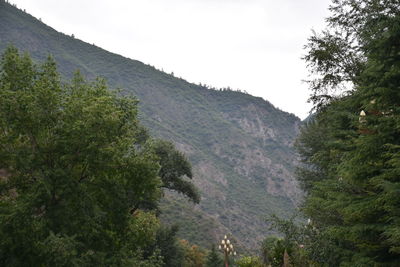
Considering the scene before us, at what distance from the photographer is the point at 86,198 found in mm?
11570

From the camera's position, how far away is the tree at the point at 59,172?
34.3ft

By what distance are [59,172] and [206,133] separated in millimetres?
137557

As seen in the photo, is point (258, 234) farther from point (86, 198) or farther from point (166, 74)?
point (166, 74)

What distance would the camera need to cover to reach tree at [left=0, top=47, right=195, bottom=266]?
10.4 m

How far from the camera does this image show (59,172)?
36.0 feet

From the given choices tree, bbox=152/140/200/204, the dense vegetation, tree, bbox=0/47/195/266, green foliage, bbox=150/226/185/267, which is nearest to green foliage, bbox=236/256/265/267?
the dense vegetation

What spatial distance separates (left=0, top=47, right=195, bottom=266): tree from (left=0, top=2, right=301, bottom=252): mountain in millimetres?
53627

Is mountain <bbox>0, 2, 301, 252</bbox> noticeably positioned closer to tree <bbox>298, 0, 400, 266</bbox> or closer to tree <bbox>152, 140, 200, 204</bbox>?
tree <bbox>152, 140, 200, 204</bbox>

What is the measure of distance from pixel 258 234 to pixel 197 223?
24.9 m

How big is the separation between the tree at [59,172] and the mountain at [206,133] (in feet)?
176

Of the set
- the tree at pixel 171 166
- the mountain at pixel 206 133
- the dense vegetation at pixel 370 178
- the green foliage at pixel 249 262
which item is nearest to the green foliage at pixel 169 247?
the tree at pixel 171 166

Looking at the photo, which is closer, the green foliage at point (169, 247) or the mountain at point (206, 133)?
the green foliage at point (169, 247)

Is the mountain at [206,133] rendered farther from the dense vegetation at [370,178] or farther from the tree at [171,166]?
the dense vegetation at [370,178]

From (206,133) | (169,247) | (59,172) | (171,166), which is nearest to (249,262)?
(171,166)
